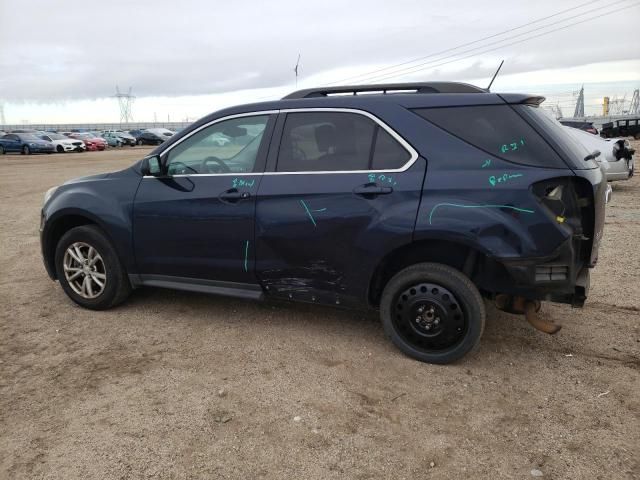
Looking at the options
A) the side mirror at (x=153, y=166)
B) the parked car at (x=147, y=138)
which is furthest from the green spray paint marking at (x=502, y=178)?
the parked car at (x=147, y=138)

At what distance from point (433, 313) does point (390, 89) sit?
5.53ft

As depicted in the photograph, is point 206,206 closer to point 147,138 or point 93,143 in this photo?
point 93,143

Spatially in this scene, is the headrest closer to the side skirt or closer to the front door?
the front door

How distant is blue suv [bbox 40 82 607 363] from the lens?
3240 mm

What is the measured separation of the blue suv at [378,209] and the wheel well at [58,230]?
25cm

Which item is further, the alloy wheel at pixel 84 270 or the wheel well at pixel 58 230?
the wheel well at pixel 58 230

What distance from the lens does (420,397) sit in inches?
126

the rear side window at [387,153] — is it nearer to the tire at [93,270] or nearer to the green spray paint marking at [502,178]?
the green spray paint marking at [502,178]

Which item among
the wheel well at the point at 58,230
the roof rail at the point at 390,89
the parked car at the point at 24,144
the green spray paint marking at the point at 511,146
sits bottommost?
the wheel well at the point at 58,230

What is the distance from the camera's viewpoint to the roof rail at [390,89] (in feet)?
12.1

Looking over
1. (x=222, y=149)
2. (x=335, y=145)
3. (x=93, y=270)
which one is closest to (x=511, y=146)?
(x=335, y=145)

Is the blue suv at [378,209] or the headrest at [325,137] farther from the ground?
the headrest at [325,137]

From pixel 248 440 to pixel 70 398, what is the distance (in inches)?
49.2

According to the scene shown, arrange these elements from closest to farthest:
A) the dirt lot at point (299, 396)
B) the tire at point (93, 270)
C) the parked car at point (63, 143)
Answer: the dirt lot at point (299, 396)
the tire at point (93, 270)
the parked car at point (63, 143)
